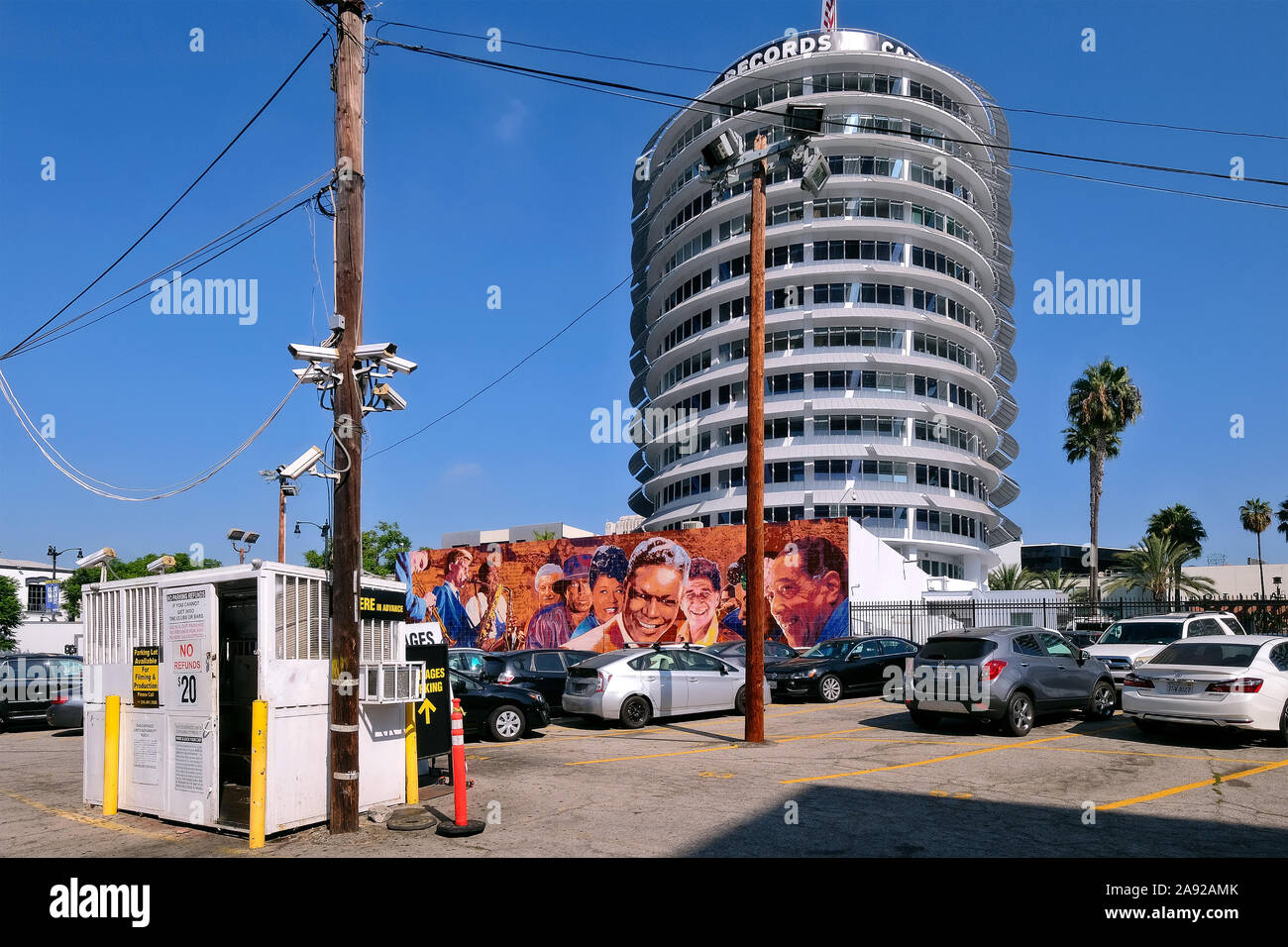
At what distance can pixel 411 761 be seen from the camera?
33.1ft

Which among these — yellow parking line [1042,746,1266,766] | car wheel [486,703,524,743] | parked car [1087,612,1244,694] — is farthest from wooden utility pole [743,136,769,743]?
parked car [1087,612,1244,694]

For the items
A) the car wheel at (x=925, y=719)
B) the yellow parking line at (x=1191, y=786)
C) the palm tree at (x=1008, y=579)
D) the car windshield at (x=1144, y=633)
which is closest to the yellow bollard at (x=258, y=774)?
the yellow parking line at (x=1191, y=786)

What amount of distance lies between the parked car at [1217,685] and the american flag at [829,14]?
5632cm

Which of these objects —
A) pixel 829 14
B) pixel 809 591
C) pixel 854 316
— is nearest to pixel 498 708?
pixel 809 591

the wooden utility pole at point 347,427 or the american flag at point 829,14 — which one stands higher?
the american flag at point 829,14

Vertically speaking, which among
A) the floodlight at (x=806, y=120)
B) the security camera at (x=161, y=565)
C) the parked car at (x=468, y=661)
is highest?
the floodlight at (x=806, y=120)

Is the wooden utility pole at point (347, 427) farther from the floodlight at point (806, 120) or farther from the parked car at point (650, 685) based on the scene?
the parked car at point (650, 685)

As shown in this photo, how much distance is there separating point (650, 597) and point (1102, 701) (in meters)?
21.4

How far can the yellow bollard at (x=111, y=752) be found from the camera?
1016 cm

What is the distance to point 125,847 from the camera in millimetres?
8508

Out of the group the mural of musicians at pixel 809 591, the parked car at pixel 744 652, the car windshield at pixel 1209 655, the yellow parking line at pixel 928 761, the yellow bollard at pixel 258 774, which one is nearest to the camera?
the yellow bollard at pixel 258 774

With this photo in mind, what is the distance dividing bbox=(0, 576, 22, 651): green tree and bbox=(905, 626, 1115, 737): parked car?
6666cm
